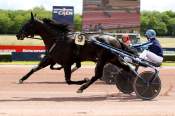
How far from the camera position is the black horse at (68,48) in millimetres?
14148

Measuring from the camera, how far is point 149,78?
45.1 feet

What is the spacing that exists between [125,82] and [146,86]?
97 centimetres

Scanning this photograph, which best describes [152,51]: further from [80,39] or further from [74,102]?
[74,102]

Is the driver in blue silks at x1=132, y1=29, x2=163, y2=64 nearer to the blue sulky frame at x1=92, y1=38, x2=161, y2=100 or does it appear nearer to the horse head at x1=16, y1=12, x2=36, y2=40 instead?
the blue sulky frame at x1=92, y1=38, x2=161, y2=100

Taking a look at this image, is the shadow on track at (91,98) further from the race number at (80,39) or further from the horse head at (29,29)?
the horse head at (29,29)

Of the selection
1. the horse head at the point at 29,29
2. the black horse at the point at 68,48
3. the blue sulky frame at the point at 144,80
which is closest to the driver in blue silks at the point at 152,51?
the blue sulky frame at the point at 144,80

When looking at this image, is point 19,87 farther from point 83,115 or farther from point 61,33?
point 83,115

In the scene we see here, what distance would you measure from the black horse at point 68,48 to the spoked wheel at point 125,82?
0.19 meters

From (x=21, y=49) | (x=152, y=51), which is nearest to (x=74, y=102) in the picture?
(x=152, y=51)

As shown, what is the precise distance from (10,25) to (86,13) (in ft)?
97.1

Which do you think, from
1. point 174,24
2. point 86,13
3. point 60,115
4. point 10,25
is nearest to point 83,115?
point 60,115

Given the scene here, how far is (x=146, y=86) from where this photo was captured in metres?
13.6

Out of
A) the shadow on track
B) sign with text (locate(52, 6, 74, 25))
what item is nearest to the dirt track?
the shadow on track

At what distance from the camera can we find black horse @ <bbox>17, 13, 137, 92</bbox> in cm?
1415
